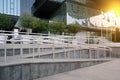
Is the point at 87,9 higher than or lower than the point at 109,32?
higher

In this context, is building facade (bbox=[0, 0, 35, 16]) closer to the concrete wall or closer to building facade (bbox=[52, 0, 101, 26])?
building facade (bbox=[52, 0, 101, 26])

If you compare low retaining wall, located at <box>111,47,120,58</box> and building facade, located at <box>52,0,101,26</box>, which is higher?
building facade, located at <box>52,0,101,26</box>

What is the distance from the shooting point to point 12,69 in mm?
8078

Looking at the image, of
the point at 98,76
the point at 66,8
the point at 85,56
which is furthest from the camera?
the point at 66,8

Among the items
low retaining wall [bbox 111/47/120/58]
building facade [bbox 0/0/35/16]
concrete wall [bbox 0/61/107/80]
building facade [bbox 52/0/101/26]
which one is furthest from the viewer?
building facade [bbox 52/0/101/26]

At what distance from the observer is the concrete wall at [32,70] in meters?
7.91

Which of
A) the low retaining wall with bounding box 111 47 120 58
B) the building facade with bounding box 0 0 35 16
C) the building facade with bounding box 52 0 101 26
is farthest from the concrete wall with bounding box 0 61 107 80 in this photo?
the building facade with bounding box 0 0 35 16

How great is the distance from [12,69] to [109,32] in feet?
160

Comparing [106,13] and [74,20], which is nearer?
[74,20]

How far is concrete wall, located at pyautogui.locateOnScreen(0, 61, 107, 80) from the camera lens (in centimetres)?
791

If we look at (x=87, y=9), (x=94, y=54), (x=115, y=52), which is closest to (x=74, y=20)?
(x=87, y=9)

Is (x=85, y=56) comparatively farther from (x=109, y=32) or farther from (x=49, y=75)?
(x=109, y=32)

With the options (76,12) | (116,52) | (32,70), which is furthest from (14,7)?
(32,70)

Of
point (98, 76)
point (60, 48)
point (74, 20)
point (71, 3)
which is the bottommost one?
point (98, 76)
